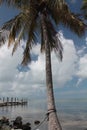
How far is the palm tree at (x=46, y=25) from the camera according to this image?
16438 mm

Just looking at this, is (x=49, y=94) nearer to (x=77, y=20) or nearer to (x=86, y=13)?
(x=77, y=20)

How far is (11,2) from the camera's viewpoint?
1761 cm

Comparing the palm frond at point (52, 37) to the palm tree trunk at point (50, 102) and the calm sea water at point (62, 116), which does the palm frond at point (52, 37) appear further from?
the calm sea water at point (62, 116)

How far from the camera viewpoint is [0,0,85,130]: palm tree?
647 inches

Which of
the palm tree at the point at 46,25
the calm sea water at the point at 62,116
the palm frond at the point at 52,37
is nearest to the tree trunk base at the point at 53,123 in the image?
the palm tree at the point at 46,25

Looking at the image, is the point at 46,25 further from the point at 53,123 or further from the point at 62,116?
the point at 62,116

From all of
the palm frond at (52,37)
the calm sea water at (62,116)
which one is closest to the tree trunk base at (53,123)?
the palm frond at (52,37)

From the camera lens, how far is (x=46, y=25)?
58.5ft

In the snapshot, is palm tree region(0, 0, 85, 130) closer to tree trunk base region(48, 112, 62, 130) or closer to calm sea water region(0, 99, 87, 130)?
tree trunk base region(48, 112, 62, 130)

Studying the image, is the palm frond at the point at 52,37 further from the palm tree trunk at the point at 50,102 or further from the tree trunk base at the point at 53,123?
the tree trunk base at the point at 53,123

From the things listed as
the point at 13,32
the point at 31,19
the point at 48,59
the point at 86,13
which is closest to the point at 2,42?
the point at 13,32

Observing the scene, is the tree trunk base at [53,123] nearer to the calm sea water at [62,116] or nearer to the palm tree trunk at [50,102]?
the palm tree trunk at [50,102]

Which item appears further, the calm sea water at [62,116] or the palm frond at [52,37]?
the calm sea water at [62,116]

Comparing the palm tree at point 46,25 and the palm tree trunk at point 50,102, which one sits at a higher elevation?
the palm tree at point 46,25
